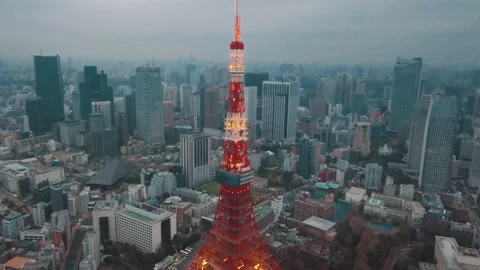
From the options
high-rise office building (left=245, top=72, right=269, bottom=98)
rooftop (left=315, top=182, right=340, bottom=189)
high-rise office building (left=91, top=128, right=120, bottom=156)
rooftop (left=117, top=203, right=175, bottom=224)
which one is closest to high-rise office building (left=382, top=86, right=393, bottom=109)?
high-rise office building (left=245, top=72, right=269, bottom=98)

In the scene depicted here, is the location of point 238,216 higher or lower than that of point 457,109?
lower

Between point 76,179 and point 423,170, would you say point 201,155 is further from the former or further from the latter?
point 423,170

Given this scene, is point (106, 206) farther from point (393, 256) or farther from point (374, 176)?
point (374, 176)

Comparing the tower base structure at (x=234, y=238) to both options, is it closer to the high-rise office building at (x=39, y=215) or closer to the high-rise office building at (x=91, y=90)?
the high-rise office building at (x=39, y=215)

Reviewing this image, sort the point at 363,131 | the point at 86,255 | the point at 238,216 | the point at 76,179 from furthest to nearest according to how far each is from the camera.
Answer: the point at 363,131, the point at 76,179, the point at 86,255, the point at 238,216

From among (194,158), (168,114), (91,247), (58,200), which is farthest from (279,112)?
(91,247)

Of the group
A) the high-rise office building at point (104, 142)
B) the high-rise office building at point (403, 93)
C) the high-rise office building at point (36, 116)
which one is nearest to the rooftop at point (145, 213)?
the high-rise office building at point (104, 142)

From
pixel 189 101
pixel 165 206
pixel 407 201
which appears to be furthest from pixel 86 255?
pixel 189 101
